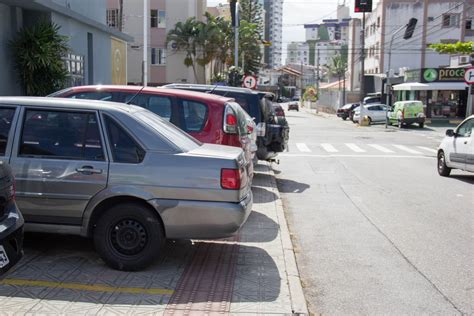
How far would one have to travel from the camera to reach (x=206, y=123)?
8625 millimetres

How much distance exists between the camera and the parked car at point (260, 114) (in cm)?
1178

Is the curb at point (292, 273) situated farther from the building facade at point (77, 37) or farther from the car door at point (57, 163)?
the building facade at point (77, 37)

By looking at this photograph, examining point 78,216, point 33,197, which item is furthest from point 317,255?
point 33,197

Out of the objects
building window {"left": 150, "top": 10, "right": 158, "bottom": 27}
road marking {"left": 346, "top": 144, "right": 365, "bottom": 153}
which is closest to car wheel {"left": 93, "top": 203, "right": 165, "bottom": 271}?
road marking {"left": 346, "top": 144, "right": 365, "bottom": 153}

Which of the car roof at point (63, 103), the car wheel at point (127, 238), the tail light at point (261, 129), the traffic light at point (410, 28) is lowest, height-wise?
the car wheel at point (127, 238)

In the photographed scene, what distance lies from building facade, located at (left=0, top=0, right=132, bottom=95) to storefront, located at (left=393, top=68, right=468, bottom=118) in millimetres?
29328

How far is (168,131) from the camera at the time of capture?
243 inches

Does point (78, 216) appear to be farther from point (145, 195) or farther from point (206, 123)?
point (206, 123)

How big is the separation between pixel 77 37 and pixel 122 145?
1216 cm

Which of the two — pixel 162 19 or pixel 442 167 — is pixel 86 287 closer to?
pixel 442 167

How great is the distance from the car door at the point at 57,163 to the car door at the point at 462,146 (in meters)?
9.90

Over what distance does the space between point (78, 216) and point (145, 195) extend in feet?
2.39

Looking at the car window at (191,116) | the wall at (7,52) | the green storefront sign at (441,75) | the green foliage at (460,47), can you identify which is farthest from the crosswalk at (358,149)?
the green storefront sign at (441,75)

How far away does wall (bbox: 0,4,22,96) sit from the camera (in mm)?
13000
